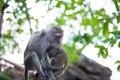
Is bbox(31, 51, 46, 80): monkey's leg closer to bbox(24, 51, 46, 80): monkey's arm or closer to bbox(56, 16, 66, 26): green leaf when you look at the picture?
bbox(24, 51, 46, 80): monkey's arm

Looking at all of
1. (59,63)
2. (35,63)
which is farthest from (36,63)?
(59,63)

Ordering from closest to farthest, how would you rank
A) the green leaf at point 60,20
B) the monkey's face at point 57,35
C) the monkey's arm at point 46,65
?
the monkey's arm at point 46,65
the monkey's face at point 57,35
the green leaf at point 60,20

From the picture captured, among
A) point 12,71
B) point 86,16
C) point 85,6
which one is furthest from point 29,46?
point 12,71

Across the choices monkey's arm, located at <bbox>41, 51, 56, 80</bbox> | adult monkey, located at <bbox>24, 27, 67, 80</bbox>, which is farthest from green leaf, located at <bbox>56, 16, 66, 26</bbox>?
monkey's arm, located at <bbox>41, 51, 56, 80</bbox>

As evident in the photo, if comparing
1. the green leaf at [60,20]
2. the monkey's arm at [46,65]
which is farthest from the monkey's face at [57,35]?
the green leaf at [60,20]

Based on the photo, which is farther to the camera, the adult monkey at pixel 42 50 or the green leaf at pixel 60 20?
the green leaf at pixel 60 20

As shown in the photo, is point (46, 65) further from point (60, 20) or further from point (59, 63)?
point (60, 20)

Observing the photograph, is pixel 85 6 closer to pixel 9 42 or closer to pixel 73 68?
pixel 9 42

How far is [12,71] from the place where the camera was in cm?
710

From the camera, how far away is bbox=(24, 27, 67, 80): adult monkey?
92.1 inches

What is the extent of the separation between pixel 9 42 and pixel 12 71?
181 centimetres

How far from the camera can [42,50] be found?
8.44 feet

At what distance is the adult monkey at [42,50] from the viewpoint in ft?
7.68

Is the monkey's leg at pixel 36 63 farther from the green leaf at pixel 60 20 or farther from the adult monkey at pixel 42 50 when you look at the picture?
the green leaf at pixel 60 20
